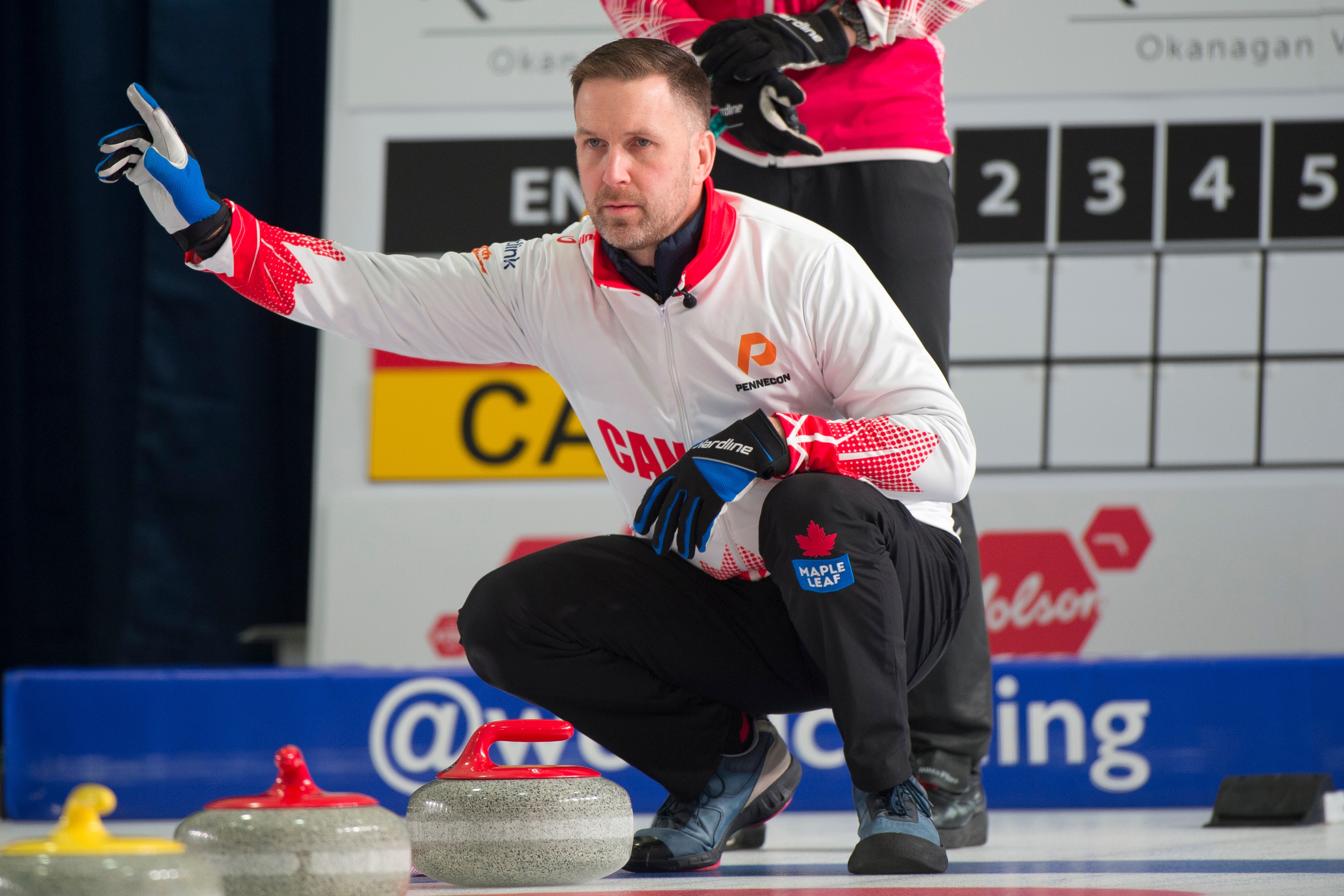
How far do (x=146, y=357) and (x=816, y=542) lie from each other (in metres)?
2.35

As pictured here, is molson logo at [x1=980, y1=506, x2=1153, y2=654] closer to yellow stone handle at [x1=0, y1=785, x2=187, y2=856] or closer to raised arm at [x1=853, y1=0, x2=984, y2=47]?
raised arm at [x1=853, y1=0, x2=984, y2=47]

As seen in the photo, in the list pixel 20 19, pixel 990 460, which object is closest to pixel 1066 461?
pixel 990 460

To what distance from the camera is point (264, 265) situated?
1506 mm

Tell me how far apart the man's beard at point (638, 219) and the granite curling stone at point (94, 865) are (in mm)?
811

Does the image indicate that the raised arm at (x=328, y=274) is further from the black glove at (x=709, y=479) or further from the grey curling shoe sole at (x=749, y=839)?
the grey curling shoe sole at (x=749, y=839)

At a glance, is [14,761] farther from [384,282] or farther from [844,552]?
[844,552]

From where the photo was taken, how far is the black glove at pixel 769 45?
1668mm

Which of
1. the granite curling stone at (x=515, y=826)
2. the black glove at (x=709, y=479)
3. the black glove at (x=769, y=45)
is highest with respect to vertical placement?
the black glove at (x=769, y=45)

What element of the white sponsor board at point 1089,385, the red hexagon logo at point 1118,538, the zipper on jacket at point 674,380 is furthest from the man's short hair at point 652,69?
the red hexagon logo at point 1118,538

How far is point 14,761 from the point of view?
8.02 ft

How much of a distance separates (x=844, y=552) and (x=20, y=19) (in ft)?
9.79

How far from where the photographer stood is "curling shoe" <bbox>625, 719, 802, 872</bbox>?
57.3 inches

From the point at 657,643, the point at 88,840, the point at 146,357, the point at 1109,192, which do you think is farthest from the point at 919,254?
the point at 146,357

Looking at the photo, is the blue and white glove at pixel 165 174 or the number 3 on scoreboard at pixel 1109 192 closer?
the blue and white glove at pixel 165 174
